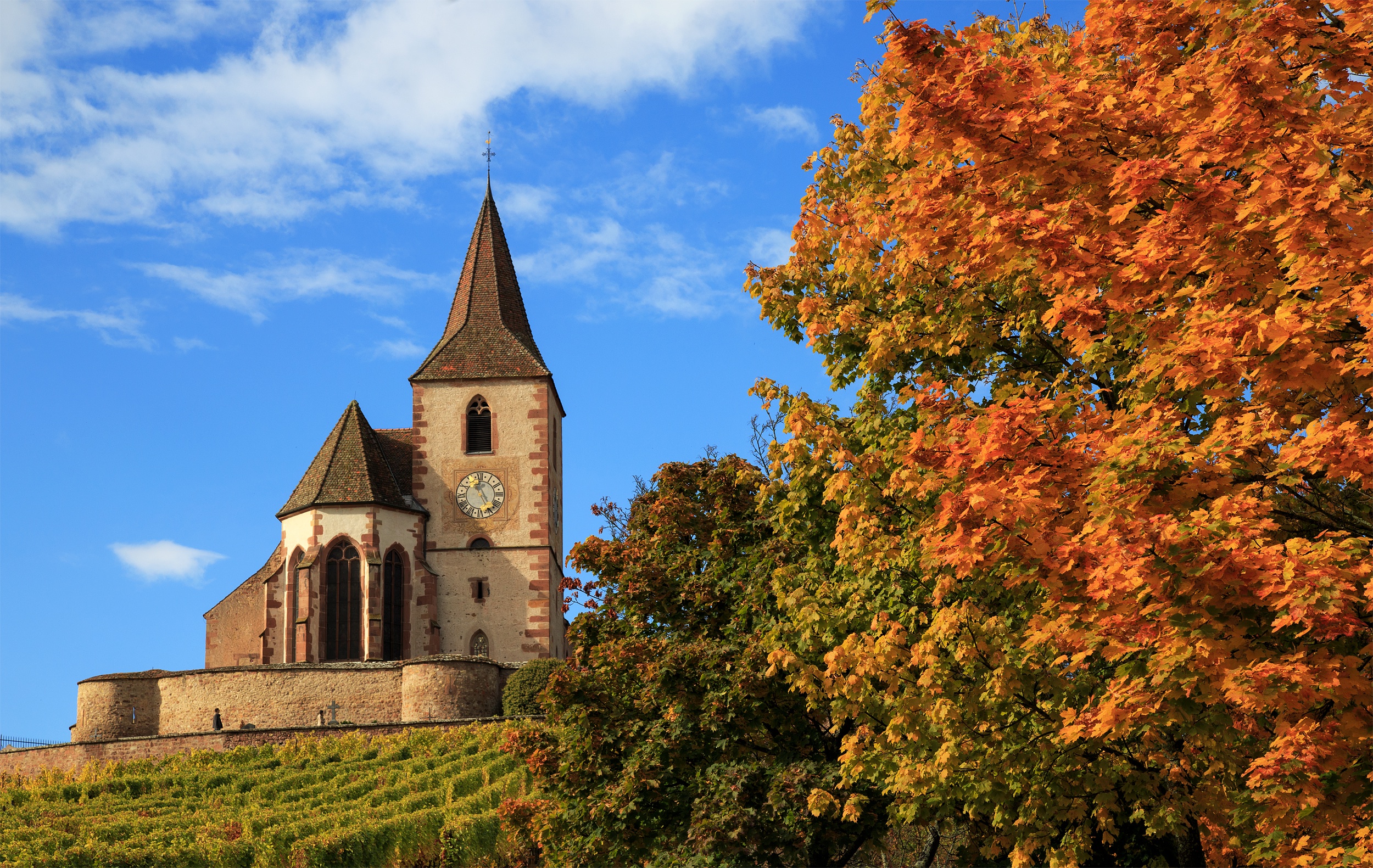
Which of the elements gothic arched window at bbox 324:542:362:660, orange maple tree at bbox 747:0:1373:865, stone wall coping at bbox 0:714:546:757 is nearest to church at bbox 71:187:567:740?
gothic arched window at bbox 324:542:362:660

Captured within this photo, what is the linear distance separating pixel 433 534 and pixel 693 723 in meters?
35.2

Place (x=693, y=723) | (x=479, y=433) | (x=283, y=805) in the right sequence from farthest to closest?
(x=479, y=433) < (x=283, y=805) < (x=693, y=723)

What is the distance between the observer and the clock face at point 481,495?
166 feet

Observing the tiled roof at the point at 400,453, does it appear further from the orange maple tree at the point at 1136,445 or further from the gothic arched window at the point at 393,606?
the orange maple tree at the point at 1136,445

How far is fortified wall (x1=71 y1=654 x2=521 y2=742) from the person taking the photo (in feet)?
129

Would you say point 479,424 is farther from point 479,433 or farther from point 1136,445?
point 1136,445

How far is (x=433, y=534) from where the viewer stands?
5006 cm

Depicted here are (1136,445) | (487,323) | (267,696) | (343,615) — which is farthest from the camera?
(487,323)

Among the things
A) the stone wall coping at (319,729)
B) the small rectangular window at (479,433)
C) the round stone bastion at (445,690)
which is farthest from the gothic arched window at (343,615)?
the stone wall coping at (319,729)

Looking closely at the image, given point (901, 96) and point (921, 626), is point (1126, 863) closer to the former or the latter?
point (921, 626)

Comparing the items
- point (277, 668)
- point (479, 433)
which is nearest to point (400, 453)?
point (479, 433)

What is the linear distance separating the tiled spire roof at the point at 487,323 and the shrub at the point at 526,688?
15.6 meters

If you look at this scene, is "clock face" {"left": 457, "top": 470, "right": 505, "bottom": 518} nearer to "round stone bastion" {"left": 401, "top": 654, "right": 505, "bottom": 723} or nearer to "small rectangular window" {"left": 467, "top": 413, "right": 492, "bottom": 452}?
"small rectangular window" {"left": 467, "top": 413, "right": 492, "bottom": 452}

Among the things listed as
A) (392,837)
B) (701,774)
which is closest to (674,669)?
(701,774)
